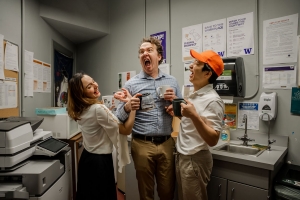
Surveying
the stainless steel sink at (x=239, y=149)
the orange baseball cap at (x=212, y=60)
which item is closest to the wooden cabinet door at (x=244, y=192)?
the stainless steel sink at (x=239, y=149)

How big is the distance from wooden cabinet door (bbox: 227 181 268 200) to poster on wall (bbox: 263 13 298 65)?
112 cm

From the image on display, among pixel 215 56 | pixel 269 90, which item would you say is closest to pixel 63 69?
pixel 215 56

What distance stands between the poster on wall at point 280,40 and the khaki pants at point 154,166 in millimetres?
1234

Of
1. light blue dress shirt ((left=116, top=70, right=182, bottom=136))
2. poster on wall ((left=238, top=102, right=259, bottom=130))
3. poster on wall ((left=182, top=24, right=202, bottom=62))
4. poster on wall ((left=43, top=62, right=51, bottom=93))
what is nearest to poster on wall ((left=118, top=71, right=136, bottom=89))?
poster on wall ((left=182, top=24, right=202, bottom=62))

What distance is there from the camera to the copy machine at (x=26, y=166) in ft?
4.23

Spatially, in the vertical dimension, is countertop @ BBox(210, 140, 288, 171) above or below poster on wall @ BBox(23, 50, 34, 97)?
below

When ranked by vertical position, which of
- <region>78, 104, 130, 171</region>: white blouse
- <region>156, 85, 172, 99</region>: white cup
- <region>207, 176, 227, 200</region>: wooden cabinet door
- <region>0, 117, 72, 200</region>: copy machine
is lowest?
<region>207, 176, 227, 200</region>: wooden cabinet door

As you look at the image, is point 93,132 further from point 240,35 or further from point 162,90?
point 240,35

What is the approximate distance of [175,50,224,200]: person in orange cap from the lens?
1.22 meters

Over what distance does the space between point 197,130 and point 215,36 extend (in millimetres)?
1355

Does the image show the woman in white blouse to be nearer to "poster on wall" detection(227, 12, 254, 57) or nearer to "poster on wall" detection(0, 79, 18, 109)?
"poster on wall" detection(0, 79, 18, 109)

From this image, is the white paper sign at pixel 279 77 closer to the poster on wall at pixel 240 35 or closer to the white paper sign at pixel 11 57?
the poster on wall at pixel 240 35

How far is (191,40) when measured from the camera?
2340 mm

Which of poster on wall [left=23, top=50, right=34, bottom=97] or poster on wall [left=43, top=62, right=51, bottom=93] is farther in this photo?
poster on wall [left=43, top=62, right=51, bottom=93]
